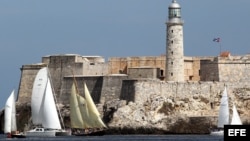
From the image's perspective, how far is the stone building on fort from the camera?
148 feet

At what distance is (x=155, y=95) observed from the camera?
46.8 metres

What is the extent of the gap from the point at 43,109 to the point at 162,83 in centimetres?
900

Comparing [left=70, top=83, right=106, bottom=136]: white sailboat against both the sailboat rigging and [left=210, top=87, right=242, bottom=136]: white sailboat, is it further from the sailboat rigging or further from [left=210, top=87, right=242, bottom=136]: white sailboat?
[left=210, top=87, right=242, bottom=136]: white sailboat

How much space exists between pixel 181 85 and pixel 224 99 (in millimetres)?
4183

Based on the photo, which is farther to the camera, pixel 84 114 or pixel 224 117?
pixel 224 117

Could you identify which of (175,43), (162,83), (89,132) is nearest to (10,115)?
(89,132)

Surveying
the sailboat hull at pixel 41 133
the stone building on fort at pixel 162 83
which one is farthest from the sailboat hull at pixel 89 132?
the stone building on fort at pixel 162 83

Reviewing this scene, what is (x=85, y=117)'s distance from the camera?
4234 centimetres

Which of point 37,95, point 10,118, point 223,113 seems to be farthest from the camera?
point 10,118

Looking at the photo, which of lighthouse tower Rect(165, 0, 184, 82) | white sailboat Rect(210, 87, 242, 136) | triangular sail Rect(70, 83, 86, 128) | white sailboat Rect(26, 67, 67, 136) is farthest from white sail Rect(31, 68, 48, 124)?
Result: white sailboat Rect(210, 87, 242, 136)

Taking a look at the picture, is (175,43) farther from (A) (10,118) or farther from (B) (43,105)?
(A) (10,118)

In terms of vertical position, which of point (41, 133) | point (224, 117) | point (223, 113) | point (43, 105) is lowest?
point (41, 133)

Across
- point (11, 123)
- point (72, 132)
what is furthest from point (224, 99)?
point (11, 123)

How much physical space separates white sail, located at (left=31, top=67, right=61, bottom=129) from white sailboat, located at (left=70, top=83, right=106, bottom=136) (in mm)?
1327
